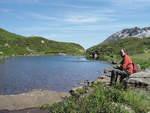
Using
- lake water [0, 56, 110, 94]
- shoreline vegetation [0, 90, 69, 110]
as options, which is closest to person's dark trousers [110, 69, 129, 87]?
shoreline vegetation [0, 90, 69, 110]

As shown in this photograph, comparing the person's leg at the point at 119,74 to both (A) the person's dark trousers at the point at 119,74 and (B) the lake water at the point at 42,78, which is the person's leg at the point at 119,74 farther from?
(B) the lake water at the point at 42,78

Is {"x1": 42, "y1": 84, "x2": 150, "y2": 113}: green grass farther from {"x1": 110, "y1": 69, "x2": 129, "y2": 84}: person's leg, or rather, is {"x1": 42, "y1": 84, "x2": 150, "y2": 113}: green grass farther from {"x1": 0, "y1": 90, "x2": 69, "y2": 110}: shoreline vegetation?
{"x1": 0, "y1": 90, "x2": 69, "y2": 110}: shoreline vegetation

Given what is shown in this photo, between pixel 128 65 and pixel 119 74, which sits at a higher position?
pixel 128 65

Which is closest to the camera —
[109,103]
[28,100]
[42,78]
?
[109,103]

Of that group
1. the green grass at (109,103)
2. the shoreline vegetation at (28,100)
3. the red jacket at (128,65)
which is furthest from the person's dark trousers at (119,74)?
the shoreline vegetation at (28,100)

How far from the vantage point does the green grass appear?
19.4m

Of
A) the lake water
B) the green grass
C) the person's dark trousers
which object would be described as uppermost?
the person's dark trousers

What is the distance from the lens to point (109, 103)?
65.4 ft

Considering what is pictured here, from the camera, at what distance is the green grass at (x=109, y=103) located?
63.6ft

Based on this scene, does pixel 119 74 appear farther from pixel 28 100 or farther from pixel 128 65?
pixel 28 100

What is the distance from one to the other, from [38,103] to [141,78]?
9645 mm

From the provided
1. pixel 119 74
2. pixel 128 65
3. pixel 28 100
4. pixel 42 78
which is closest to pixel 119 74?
pixel 119 74

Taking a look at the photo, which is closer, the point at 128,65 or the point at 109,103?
the point at 109,103

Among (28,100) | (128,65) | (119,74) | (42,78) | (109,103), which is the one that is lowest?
(42,78)
